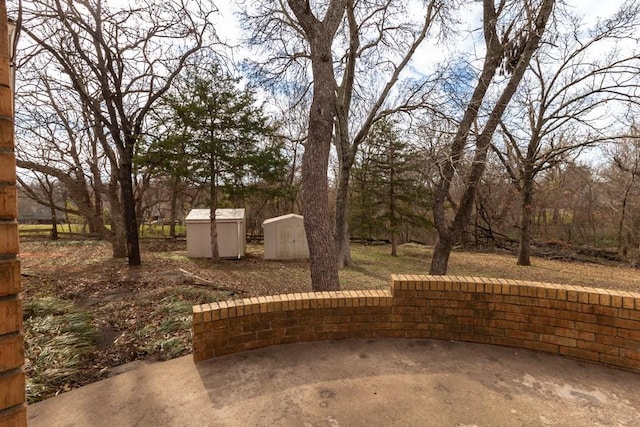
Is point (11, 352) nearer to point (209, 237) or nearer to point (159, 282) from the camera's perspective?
point (159, 282)

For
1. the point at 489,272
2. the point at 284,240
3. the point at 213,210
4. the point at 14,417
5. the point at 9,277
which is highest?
the point at 213,210

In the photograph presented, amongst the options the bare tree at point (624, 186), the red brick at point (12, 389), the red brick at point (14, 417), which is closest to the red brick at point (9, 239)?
the red brick at point (12, 389)

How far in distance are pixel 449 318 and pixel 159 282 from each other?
679 centimetres

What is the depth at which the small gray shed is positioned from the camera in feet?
48.8

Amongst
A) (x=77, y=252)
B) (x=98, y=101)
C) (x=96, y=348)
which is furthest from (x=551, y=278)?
(x=77, y=252)

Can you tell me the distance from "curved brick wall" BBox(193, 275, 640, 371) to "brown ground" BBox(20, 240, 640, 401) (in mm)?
893

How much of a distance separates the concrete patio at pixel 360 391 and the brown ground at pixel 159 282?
0.72 m

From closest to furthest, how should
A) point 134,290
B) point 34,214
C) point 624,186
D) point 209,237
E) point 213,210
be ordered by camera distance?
point 134,290 → point 213,210 → point 209,237 → point 624,186 → point 34,214

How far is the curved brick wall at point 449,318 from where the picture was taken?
9.24ft

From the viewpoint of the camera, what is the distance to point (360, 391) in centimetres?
248

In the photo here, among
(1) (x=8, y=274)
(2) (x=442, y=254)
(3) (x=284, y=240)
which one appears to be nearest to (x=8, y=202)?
(1) (x=8, y=274)

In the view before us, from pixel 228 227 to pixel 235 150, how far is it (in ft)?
11.4

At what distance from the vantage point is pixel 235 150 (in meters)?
12.7

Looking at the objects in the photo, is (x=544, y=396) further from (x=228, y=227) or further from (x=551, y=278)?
(x=228, y=227)
